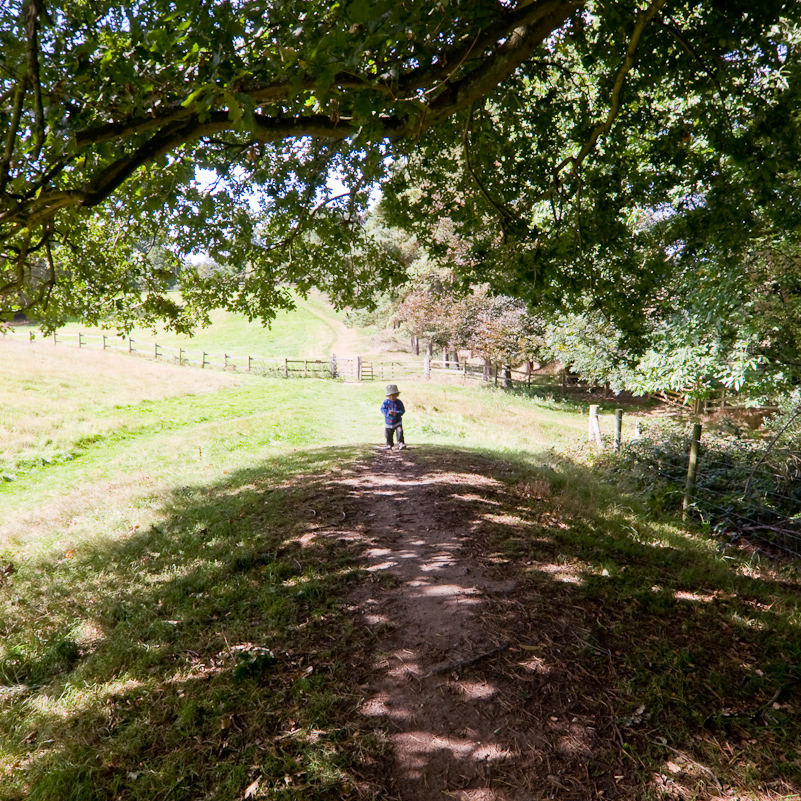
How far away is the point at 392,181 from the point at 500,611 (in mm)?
6204

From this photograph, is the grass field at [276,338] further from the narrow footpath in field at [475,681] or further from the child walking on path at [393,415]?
the narrow footpath in field at [475,681]

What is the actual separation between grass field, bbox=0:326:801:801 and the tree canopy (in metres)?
3.20

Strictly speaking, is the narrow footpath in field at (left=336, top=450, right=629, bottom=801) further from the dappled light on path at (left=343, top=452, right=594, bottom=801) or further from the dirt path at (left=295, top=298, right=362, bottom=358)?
the dirt path at (left=295, top=298, right=362, bottom=358)

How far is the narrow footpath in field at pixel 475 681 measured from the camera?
308cm

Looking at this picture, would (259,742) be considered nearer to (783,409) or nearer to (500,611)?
(500,611)

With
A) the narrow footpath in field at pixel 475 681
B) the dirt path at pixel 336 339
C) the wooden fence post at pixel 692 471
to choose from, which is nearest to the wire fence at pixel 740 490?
the wooden fence post at pixel 692 471

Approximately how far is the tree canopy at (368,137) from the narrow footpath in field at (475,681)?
3444 mm

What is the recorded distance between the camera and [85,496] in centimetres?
912

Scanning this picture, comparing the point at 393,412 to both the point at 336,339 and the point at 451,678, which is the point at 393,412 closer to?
the point at 451,678

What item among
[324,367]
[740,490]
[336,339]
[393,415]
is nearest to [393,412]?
[393,415]

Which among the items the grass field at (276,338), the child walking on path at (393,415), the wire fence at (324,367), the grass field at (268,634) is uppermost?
the grass field at (276,338)

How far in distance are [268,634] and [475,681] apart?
1.82 m

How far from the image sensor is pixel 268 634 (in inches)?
173

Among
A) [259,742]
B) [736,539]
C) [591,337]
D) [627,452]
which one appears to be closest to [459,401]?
[591,337]
